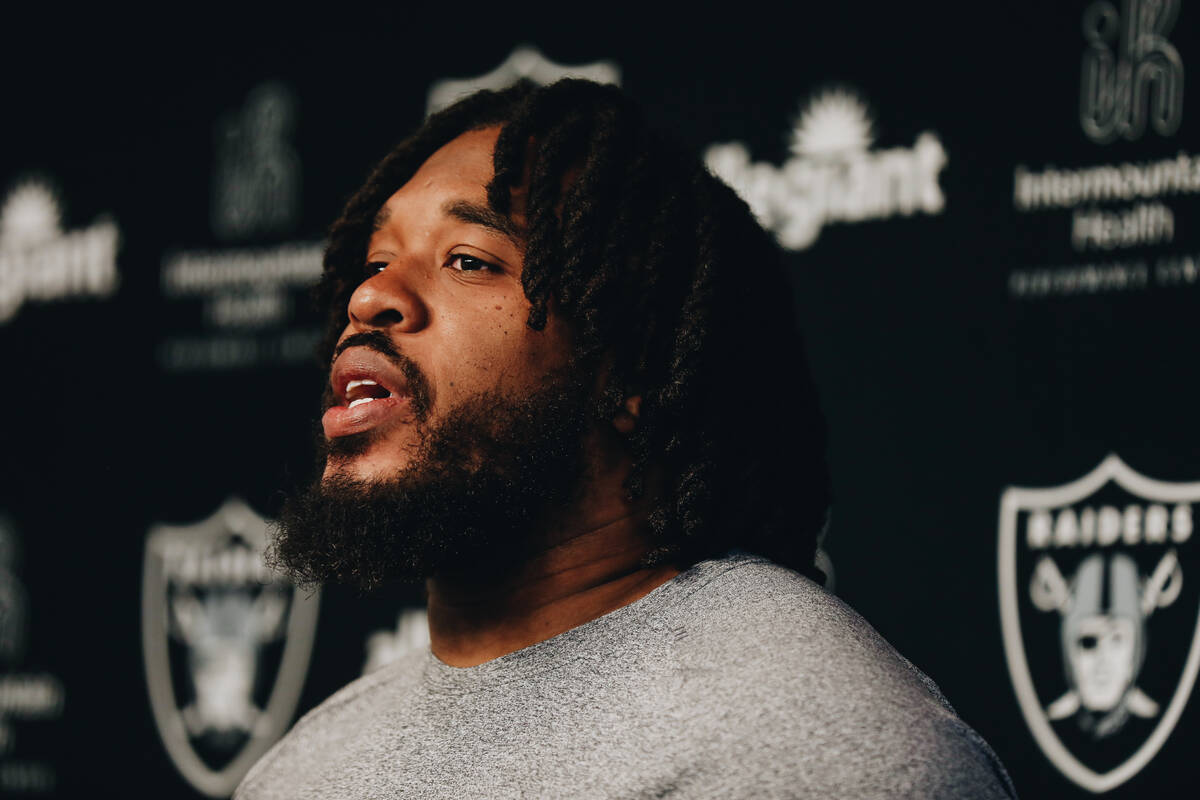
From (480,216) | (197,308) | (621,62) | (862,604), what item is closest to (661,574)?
(480,216)

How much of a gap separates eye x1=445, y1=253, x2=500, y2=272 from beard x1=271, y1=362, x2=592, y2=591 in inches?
4.2

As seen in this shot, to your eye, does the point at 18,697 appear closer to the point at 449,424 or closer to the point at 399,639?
the point at 399,639

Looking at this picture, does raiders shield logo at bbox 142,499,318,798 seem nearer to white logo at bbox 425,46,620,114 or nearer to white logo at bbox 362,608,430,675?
white logo at bbox 362,608,430,675

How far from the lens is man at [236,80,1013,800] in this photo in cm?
100

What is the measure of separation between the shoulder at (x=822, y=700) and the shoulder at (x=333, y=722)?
1.15 ft

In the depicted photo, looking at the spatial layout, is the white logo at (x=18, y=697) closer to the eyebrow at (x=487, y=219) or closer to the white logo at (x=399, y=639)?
the white logo at (x=399, y=639)

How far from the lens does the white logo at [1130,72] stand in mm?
1437

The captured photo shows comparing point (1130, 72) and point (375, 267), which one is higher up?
point (1130, 72)

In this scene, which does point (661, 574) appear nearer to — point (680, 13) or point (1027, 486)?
point (1027, 486)

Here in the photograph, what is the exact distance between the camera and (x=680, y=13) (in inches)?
70.3

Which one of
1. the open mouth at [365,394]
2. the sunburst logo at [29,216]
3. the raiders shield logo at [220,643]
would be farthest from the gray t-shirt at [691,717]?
the sunburst logo at [29,216]

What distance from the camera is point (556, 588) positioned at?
3.55 ft

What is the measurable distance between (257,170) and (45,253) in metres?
0.44

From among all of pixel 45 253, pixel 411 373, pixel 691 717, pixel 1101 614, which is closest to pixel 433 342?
pixel 411 373
